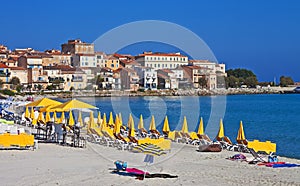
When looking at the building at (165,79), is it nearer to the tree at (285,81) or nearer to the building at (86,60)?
the building at (86,60)

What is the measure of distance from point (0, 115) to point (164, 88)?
2759 inches

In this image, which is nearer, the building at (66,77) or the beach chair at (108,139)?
the beach chair at (108,139)

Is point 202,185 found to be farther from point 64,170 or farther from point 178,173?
point 64,170

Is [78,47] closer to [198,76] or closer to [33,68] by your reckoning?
[33,68]

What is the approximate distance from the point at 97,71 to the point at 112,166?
256 ft

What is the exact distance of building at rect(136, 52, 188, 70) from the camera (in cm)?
9706

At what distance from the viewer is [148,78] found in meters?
93.3

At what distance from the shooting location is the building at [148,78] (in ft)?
305

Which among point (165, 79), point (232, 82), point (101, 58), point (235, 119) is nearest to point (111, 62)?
point (101, 58)

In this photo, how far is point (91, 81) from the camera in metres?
87.1

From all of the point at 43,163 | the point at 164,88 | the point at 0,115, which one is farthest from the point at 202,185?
the point at 164,88

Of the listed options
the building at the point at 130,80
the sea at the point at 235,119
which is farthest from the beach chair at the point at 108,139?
the building at the point at 130,80

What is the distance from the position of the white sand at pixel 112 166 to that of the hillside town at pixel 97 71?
221 ft

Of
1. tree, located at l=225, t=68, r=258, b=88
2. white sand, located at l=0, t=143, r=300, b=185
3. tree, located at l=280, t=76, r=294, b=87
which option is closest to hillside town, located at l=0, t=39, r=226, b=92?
tree, located at l=225, t=68, r=258, b=88
